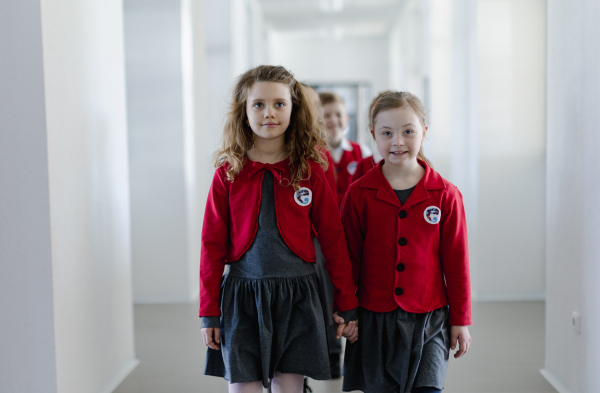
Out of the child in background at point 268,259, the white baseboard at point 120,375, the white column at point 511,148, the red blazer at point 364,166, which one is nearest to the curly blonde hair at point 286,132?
the child in background at point 268,259

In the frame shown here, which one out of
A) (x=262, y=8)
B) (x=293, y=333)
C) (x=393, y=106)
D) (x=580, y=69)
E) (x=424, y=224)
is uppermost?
(x=262, y=8)

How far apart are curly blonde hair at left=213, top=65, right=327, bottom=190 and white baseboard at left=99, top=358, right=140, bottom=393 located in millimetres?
1281

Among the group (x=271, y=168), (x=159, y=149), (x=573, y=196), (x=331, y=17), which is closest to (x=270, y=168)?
(x=271, y=168)

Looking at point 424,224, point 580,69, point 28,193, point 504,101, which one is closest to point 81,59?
point 28,193

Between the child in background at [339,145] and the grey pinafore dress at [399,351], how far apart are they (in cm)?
103

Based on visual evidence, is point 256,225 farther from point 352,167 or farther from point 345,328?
point 352,167

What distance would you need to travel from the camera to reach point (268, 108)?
1.65 metres

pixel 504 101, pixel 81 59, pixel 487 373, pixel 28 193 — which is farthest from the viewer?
pixel 504 101

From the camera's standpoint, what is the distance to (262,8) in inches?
307

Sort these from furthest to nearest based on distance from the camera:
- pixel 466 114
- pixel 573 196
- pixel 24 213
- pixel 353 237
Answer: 1. pixel 466 114
2. pixel 573 196
3. pixel 24 213
4. pixel 353 237

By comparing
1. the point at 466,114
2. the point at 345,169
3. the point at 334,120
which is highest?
the point at 466,114

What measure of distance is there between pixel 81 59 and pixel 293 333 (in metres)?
1.36

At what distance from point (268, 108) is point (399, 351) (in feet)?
2.64

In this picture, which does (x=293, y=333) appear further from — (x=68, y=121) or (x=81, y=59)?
(x=81, y=59)
